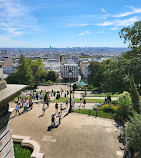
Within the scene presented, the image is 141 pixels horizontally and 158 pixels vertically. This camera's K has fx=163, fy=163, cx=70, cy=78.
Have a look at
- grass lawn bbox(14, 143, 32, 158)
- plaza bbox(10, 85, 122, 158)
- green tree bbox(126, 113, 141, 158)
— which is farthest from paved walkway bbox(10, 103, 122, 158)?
green tree bbox(126, 113, 141, 158)

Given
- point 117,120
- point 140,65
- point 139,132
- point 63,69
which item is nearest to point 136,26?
point 140,65

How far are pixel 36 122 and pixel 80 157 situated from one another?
6.16 m

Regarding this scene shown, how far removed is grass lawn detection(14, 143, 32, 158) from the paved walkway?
913 mm

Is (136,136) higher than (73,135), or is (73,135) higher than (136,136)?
(136,136)

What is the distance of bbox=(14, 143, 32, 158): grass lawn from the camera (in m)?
10.1

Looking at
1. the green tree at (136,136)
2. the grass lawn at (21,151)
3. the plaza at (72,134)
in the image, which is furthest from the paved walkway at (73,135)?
the green tree at (136,136)

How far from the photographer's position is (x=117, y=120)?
1557cm

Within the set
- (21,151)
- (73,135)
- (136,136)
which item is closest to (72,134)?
(73,135)

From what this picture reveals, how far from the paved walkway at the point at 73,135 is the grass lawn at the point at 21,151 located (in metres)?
0.91

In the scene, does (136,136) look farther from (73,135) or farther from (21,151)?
(21,151)

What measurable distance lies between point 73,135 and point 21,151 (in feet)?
13.1

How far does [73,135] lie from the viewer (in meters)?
12.6

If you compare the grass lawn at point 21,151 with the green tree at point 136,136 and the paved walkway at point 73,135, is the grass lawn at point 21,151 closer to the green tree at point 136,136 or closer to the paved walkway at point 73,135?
the paved walkway at point 73,135

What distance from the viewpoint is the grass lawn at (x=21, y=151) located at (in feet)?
33.2
